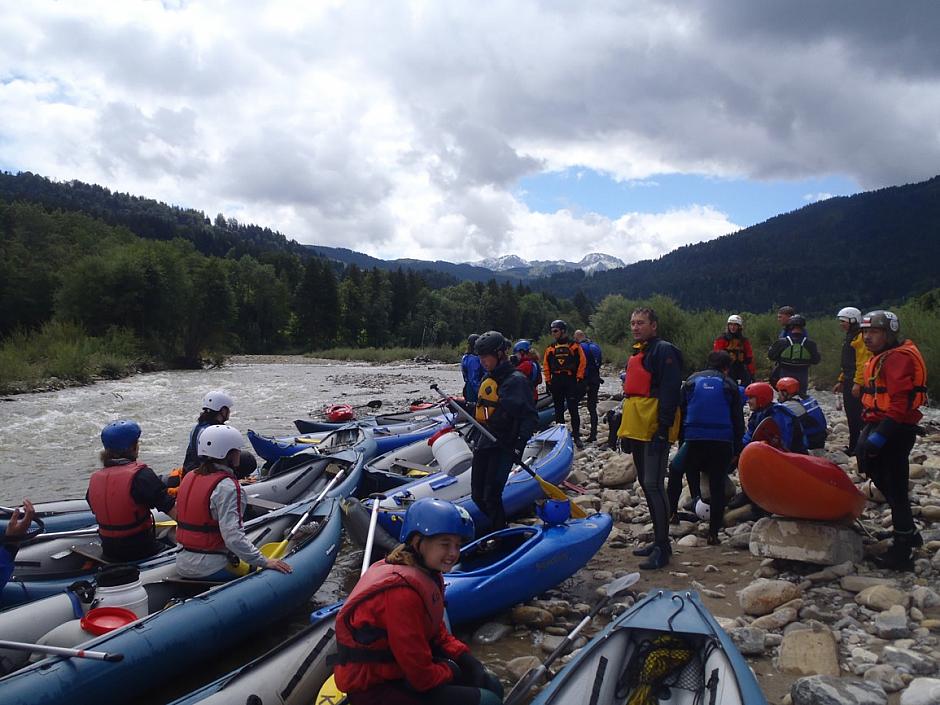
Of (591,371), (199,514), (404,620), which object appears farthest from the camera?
(591,371)

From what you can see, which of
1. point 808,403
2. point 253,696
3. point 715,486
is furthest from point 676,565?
point 253,696

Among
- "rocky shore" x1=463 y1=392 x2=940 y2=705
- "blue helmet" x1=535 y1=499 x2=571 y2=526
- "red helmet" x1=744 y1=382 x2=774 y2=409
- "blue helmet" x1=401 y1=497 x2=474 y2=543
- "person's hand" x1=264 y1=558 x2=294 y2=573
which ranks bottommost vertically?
"rocky shore" x1=463 y1=392 x2=940 y2=705

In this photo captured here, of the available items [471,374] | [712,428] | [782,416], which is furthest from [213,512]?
[471,374]

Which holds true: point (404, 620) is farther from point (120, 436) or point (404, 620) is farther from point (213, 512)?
point (120, 436)

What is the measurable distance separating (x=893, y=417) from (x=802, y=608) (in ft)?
4.31

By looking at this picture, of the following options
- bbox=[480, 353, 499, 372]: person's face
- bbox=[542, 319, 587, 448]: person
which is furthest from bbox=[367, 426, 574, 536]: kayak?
bbox=[480, 353, 499, 372]: person's face

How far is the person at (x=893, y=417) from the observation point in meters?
3.88

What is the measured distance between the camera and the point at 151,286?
1367 inches

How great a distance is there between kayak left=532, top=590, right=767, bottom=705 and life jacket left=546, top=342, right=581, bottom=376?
5.62 meters

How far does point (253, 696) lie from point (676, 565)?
323 centimetres

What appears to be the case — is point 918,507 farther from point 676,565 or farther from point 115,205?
point 115,205

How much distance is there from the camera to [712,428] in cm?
489

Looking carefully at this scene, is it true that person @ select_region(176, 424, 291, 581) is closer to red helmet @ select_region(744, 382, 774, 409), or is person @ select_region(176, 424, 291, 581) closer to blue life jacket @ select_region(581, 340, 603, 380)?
red helmet @ select_region(744, 382, 774, 409)

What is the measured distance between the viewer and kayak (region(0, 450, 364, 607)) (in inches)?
166
